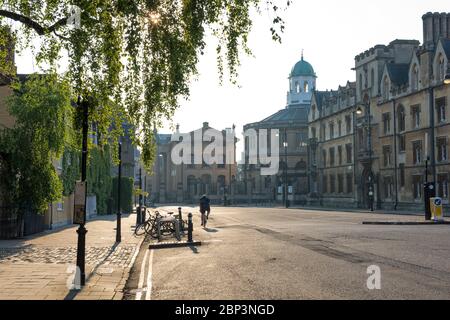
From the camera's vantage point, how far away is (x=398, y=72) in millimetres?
57312

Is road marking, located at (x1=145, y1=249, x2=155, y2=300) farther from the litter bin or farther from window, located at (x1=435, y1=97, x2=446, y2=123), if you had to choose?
window, located at (x1=435, y1=97, x2=446, y2=123)

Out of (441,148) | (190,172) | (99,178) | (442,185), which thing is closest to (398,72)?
(441,148)

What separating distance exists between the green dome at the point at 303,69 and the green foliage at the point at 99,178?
68.4 metres

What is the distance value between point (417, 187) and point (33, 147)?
37790 mm

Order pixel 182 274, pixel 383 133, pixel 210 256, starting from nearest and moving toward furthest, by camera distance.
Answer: pixel 182 274, pixel 210 256, pixel 383 133

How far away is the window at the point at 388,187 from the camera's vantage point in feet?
182

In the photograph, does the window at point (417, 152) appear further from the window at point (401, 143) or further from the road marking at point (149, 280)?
the road marking at point (149, 280)

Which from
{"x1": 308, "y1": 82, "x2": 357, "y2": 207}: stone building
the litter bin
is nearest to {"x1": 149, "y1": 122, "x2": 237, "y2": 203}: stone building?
{"x1": 308, "y1": 82, "x2": 357, "y2": 207}: stone building

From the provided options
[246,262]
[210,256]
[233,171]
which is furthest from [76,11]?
[233,171]

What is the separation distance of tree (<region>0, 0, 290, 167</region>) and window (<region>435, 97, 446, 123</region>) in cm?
4072

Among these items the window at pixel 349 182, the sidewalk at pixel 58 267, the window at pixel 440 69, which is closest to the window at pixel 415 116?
the window at pixel 440 69

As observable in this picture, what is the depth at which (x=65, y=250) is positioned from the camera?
18047 millimetres
